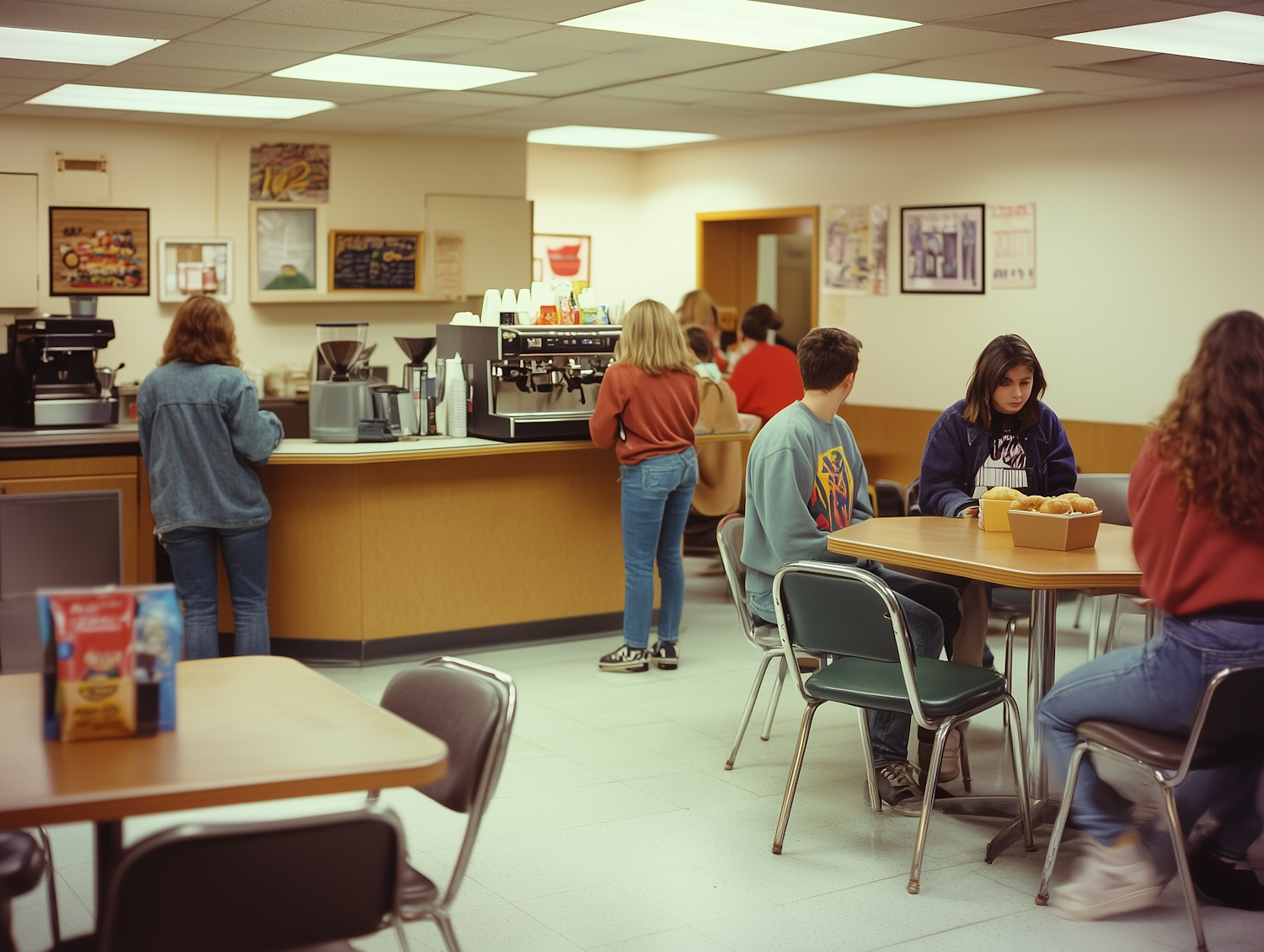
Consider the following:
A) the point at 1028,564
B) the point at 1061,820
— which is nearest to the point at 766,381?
the point at 1028,564

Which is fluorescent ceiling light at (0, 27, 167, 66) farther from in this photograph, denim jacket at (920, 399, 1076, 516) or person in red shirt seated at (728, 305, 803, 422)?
denim jacket at (920, 399, 1076, 516)

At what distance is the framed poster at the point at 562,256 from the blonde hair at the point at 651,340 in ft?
16.5

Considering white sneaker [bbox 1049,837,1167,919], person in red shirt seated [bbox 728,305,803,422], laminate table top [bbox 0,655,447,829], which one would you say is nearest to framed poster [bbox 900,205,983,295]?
person in red shirt seated [bbox 728,305,803,422]

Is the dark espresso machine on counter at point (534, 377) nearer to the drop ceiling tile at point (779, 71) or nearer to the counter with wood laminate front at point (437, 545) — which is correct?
the counter with wood laminate front at point (437, 545)

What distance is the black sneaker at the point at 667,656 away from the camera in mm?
5645

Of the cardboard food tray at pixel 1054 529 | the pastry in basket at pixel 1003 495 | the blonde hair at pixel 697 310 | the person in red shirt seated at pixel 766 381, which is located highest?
the blonde hair at pixel 697 310

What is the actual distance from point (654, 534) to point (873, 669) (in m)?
2.05

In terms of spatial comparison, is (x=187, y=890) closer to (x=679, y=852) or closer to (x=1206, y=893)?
(x=679, y=852)

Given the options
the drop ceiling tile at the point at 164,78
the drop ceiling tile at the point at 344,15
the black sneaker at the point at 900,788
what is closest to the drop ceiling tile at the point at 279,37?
the drop ceiling tile at the point at 344,15

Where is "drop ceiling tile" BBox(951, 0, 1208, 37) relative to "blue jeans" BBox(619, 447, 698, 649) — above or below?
above

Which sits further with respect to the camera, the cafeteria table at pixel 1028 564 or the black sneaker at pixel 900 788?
the black sneaker at pixel 900 788

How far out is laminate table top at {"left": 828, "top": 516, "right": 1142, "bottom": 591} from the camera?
3213 mm

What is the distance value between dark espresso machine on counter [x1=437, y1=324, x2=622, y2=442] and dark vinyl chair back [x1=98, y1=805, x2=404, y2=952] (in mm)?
3920

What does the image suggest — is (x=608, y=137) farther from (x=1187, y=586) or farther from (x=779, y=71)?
(x=1187, y=586)
